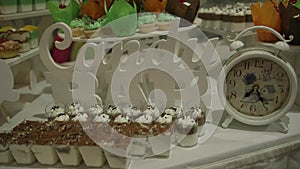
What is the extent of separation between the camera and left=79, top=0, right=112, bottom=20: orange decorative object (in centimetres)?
167

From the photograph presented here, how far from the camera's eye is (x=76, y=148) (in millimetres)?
1171

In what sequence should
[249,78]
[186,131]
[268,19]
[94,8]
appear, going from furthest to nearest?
1. [94,8]
2. [268,19]
3. [249,78]
4. [186,131]

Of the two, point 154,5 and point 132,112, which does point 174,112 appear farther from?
point 154,5

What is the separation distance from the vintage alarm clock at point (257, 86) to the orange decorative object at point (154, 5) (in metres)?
0.42

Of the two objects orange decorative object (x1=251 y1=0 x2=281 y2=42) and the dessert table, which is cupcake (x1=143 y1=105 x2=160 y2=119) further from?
orange decorative object (x1=251 y1=0 x2=281 y2=42)

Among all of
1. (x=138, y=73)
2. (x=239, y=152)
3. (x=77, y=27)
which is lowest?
(x=239, y=152)

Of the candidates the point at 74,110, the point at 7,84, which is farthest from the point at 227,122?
the point at 7,84

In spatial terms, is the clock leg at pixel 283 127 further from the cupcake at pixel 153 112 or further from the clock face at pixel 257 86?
the cupcake at pixel 153 112

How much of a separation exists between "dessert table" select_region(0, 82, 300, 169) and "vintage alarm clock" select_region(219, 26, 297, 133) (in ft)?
0.16

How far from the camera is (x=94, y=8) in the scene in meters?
1.67

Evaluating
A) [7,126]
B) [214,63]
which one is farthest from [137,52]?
[7,126]

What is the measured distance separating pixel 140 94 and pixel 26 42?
2.15 feet

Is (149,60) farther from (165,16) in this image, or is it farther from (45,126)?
(45,126)

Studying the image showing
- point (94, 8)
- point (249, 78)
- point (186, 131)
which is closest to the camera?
point (186, 131)
